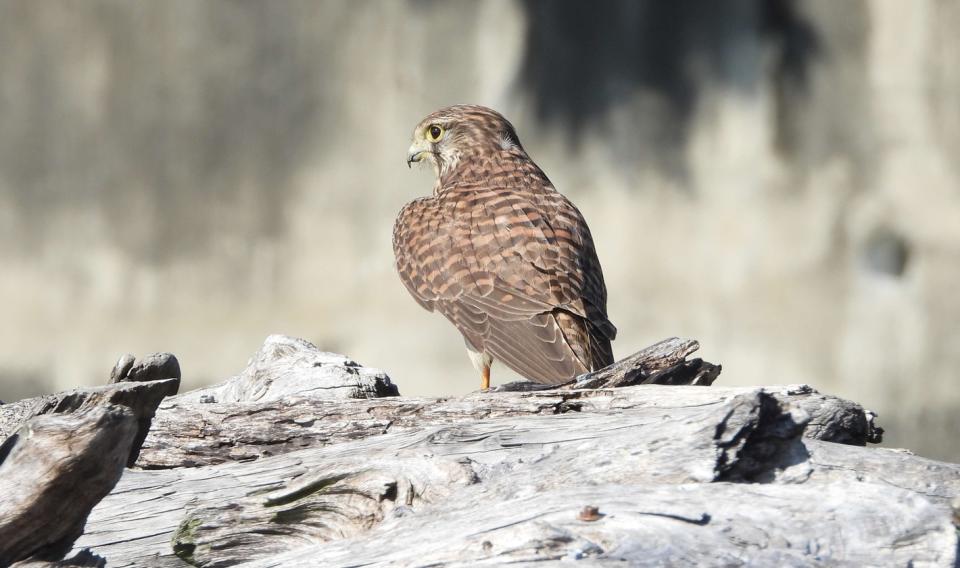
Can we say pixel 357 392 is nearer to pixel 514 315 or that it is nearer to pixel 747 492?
pixel 514 315

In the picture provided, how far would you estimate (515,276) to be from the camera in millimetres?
4180

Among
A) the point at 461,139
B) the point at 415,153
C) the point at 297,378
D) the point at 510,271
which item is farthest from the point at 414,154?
the point at 297,378

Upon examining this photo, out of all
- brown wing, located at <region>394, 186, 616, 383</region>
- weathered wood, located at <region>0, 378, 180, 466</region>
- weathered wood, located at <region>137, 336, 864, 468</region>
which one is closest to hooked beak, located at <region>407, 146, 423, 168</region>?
brown wing, located at <region>394, 186, 616, 383</region>

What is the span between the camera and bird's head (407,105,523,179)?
17.3 feet

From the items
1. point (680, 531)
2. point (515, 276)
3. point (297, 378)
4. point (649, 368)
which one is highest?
point (515, 276)

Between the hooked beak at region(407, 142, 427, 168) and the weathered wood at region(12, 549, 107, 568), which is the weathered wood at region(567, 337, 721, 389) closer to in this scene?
the weathered wood at region(12, 549, 107, 568)

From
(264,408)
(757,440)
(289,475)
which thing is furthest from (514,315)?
(757,440)

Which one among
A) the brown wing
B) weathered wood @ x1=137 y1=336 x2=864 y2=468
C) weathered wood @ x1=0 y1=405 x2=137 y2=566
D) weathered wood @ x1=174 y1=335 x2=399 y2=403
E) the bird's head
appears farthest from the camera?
the bird's head

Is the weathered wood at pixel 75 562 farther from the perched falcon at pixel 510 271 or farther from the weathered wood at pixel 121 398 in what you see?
the perched falcon at pixel 510 271

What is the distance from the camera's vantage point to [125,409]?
2.14 metres

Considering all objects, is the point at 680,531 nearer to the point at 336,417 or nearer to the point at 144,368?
the point at 336,417

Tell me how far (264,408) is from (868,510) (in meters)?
1.60

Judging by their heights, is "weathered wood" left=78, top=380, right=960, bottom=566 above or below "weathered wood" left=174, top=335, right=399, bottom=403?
below

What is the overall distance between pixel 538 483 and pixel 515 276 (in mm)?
2015
